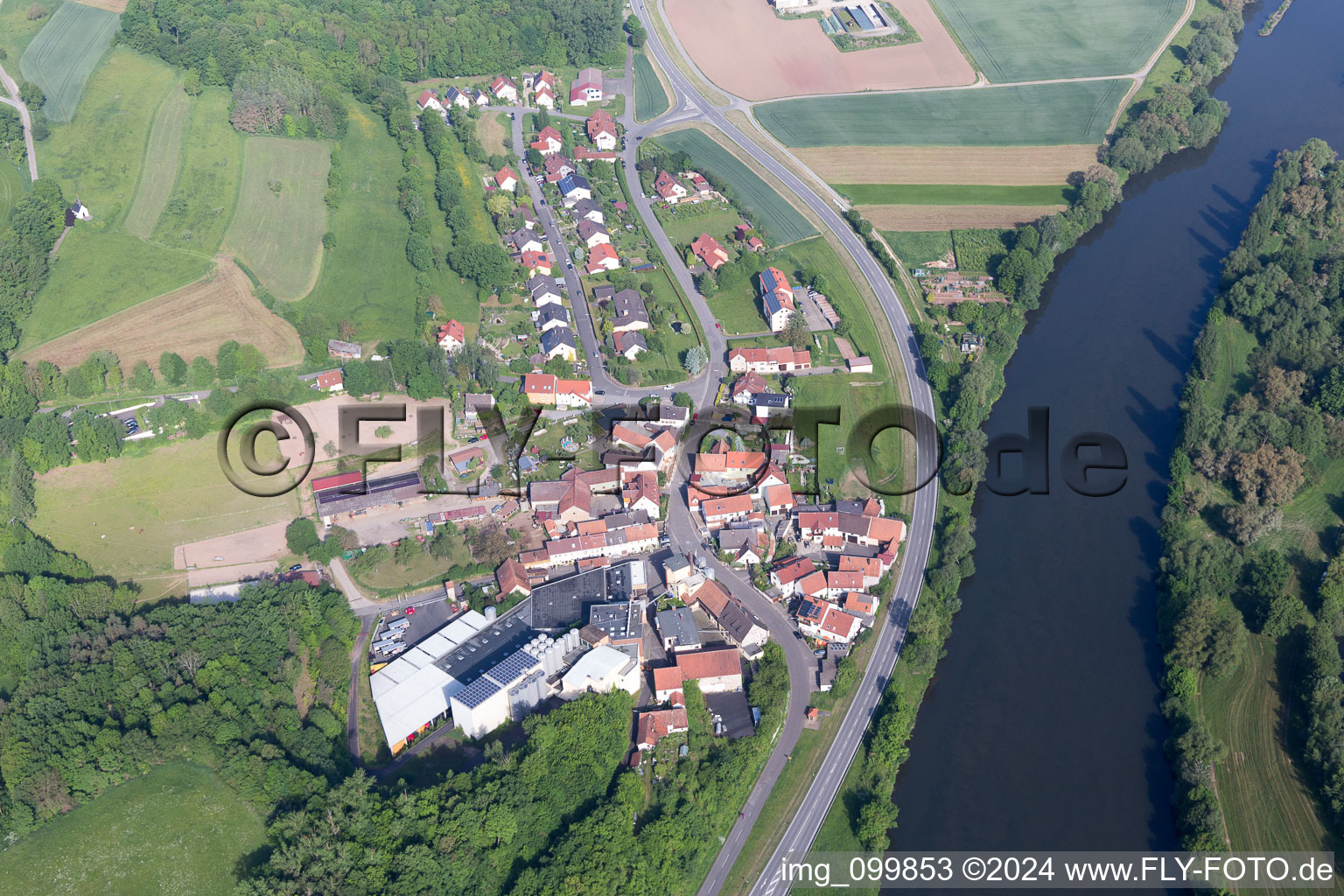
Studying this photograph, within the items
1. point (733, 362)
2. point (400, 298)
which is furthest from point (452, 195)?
point (733, 362)

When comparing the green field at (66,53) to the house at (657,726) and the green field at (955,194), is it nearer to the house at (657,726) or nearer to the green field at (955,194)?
the green field at (955,194)

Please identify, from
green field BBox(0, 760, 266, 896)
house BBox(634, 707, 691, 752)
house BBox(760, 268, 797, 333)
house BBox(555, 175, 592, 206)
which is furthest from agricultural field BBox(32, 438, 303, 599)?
house BBox(555, 175, 592, 206)

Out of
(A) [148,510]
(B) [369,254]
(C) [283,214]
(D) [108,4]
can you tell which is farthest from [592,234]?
(D) [108,4]

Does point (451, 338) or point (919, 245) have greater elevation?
point (919, 245)

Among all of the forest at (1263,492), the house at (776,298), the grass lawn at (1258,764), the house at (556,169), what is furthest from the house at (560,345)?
the grass lawn at (1258,764)

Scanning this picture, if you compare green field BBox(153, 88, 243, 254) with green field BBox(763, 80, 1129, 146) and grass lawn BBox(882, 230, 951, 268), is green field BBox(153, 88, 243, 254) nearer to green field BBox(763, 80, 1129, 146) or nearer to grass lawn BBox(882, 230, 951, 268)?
green field BBox(763, 80, 1129, 146)

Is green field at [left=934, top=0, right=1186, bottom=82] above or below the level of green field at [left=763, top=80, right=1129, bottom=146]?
above

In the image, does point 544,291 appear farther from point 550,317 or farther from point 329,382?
point 329,382
